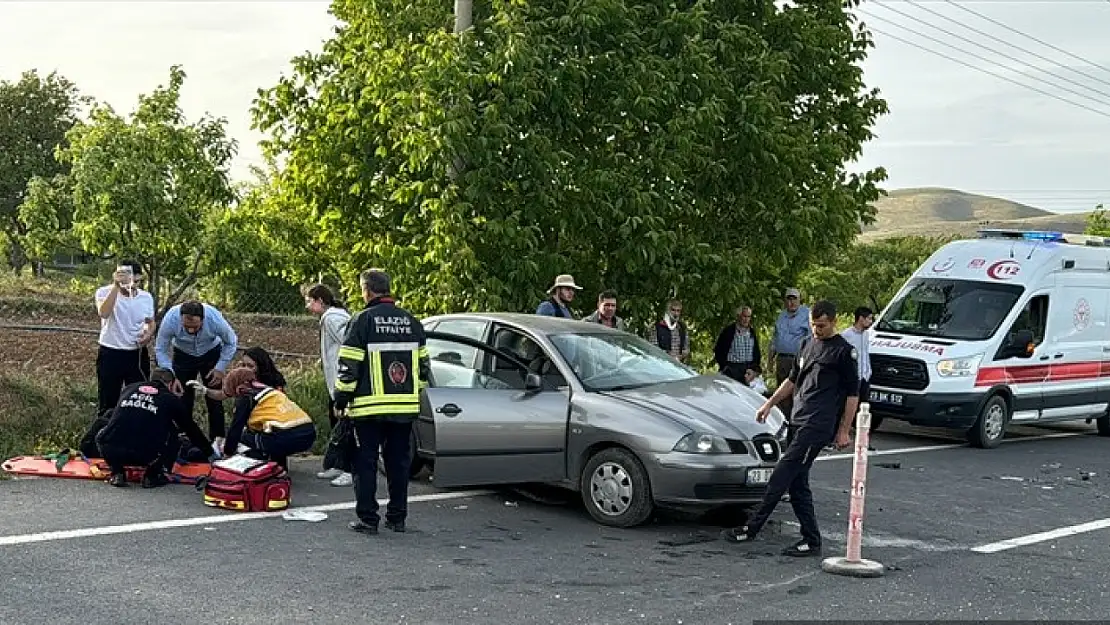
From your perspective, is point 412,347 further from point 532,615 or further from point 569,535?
point 532,615

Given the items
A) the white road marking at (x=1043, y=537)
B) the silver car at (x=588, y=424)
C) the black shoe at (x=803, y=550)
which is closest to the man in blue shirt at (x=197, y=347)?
the silver car at (x=588, y=424)

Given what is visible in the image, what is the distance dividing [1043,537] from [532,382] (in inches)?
157

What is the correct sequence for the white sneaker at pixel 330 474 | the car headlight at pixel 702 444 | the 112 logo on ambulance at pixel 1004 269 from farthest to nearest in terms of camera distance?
the 112 logo on ambulance at pixel 1004 269 → the white sneaker at pixel 330 474 → the car headlight at pixel 702 444

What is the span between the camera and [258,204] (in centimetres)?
1527

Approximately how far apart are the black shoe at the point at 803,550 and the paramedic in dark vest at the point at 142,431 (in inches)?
186

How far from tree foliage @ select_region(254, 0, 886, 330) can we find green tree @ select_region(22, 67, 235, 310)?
176cm

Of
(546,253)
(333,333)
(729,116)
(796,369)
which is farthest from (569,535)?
(729,116)

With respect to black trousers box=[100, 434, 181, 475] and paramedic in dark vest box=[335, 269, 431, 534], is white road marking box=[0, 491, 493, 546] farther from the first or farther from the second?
black trousers box=[100, 434, 181, 475]

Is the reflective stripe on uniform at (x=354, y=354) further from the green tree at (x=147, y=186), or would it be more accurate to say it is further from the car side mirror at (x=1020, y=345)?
the car side mirror at (x=1020, y=345)

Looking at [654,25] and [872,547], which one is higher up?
[654,25]

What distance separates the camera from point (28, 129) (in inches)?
1469

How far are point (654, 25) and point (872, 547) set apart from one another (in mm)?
8161

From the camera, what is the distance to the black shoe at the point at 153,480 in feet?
32.5

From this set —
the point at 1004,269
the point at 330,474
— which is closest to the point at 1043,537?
the point at 330,474
